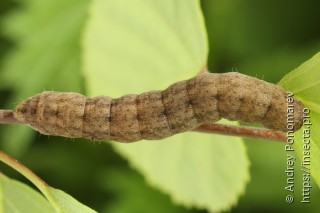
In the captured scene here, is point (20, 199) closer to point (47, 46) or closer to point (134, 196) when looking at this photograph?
point (134, 196)

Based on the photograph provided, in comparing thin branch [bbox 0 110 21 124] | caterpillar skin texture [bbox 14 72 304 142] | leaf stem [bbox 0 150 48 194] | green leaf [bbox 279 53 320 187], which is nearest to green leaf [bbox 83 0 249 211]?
caterpillar skin texture [bbox 14 72 304 142]

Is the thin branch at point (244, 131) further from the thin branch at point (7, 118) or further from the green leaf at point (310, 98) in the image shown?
the thin branch at point (7, 118)

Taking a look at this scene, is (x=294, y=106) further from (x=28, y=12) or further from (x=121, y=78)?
(x=28, y=12)

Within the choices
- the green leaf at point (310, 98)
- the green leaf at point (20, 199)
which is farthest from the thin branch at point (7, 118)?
the green leaf at point (310, 98)

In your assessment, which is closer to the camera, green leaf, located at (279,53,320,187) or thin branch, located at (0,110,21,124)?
green leaf, located at (279,53,320,187)

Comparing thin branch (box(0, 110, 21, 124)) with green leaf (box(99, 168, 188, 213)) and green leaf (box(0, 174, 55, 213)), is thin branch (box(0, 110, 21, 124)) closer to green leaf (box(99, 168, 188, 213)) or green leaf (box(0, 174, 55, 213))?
green leaf (box(0, 174, 55, 213))

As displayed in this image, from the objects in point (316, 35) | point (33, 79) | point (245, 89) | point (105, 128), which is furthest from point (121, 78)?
point (316, 35)

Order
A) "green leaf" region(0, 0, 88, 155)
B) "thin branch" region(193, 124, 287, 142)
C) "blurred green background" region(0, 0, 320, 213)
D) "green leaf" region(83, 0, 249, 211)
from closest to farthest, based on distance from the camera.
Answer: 1. "thin branch" region(193, 124, 287, 142)
2. "green leaf" region(83, 0, 249, 211)
3. "blurred green background" region(0, 0, 320, 213)
4. "green leaf" region(0, 0, 88, 155)
